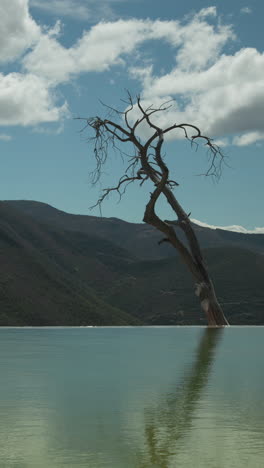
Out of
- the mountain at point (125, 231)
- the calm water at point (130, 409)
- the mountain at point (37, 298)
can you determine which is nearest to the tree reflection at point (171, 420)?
the calm water at point (130, 409)

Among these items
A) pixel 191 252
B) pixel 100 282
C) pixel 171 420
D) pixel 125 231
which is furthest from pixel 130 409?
pixel 125 231

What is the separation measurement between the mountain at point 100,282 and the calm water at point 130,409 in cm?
2912

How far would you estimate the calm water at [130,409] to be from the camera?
7.52 ft

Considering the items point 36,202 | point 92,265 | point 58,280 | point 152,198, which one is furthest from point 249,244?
point 152,198

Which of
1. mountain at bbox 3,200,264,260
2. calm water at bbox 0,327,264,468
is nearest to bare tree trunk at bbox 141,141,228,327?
calm water at bbox 0,327,264,468

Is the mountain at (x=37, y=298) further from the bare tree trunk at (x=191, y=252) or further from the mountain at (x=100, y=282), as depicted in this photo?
the bare tree trunk at (x=191, y=252)

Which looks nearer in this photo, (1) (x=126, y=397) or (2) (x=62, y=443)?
(2) (x=62, y=443)

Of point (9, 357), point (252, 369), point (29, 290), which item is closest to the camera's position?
point (252, 369)

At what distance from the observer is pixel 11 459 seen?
2.23 meters

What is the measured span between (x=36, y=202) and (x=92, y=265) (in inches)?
4237

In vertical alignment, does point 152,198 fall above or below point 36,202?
below

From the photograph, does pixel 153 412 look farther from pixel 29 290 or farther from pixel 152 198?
pixel 29 290

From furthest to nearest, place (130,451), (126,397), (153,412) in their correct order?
1. (126,397)
2. (153,412)
3. (130,451)

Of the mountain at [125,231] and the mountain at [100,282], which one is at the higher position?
the mountain at [125,231]
